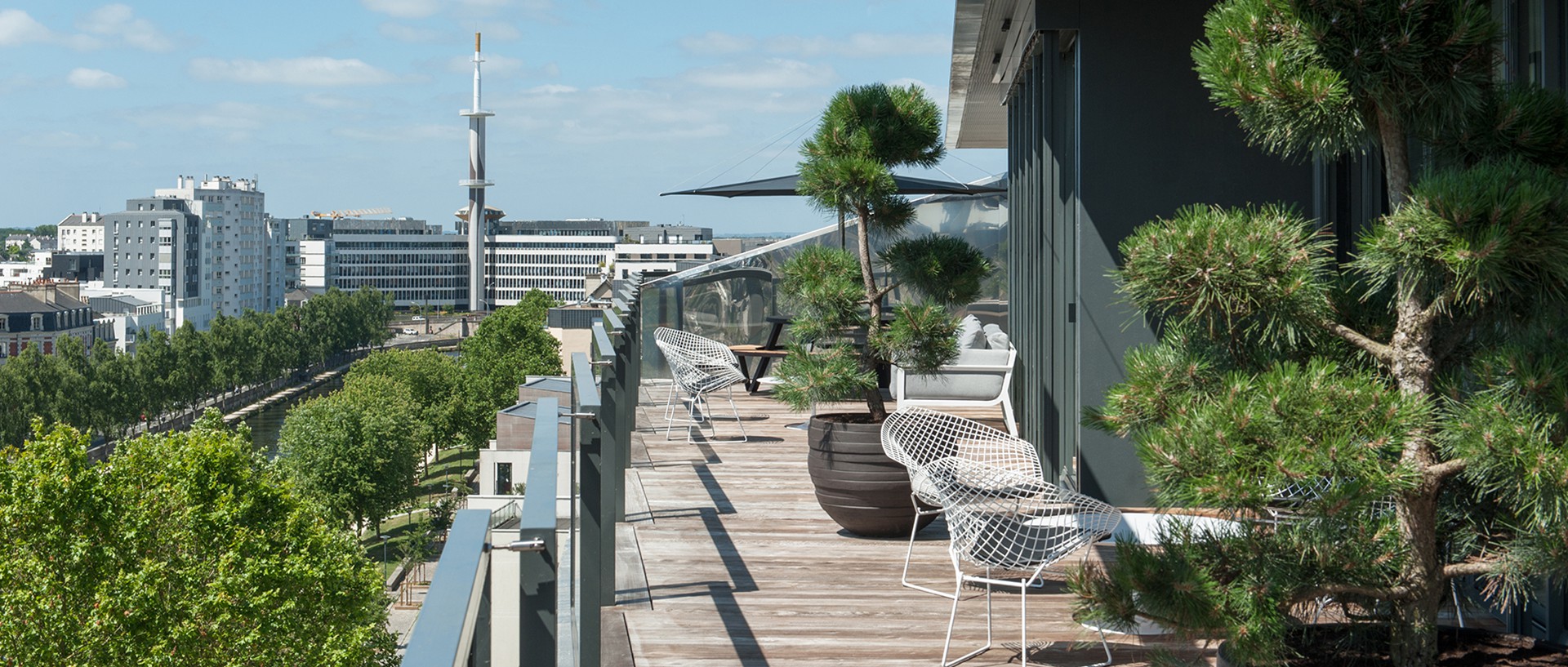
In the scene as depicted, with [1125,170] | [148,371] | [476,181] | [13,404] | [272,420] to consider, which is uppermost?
[476,181]

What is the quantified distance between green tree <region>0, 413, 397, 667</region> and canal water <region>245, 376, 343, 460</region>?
37.8 meters

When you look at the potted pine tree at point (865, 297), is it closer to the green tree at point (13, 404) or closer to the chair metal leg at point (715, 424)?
the chair metal leg at point (715, 424)

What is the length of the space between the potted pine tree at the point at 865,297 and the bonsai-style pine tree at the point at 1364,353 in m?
2.95

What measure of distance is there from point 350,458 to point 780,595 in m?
38.8

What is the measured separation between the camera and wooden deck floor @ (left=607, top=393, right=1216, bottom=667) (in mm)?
3846

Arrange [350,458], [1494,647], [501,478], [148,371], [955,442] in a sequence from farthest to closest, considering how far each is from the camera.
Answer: [148,371] < [350,458] < [501,478] < [955,442] < [1494,647]

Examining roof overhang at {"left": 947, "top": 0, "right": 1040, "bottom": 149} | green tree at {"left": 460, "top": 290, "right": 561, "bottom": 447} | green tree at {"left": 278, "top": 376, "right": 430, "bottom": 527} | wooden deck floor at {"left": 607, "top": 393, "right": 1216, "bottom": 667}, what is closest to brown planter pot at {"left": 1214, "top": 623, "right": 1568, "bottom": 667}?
wooden deck floor at {"left": 607, "top": 393, "right": 1216, "bottom": 667}

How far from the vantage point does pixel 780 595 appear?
451 centimetres

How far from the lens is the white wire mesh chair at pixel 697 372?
28.5ft

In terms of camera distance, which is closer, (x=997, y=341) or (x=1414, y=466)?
(x=1414, y=466)

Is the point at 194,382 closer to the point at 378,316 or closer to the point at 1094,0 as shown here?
the point at 378,316

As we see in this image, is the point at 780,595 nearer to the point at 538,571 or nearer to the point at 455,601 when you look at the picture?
the point at 538,571

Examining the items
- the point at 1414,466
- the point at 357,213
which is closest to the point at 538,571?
the point at 1414,466

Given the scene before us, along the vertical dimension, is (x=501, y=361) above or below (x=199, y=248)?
below
